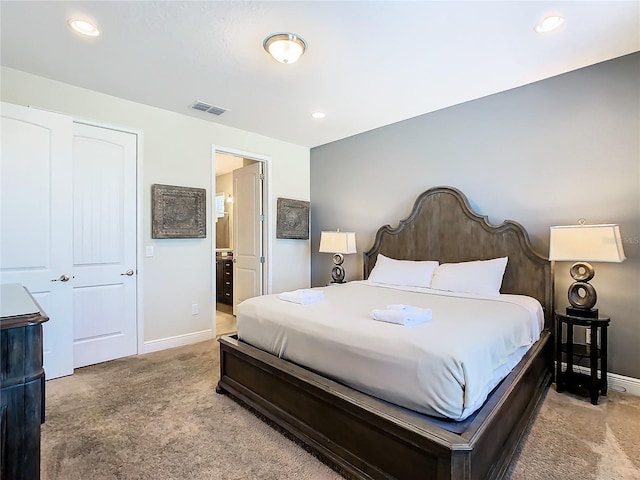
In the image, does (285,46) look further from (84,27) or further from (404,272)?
(404,272)

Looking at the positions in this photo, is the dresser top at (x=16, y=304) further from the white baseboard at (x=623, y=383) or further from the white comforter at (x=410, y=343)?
the white baseboard at (x=623, y=383)

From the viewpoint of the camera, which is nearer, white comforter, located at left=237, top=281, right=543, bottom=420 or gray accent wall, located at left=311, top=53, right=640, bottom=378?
white comforter, located at left=237, top=281, right=543, bottom=420

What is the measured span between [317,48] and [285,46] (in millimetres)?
268

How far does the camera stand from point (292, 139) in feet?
15.6

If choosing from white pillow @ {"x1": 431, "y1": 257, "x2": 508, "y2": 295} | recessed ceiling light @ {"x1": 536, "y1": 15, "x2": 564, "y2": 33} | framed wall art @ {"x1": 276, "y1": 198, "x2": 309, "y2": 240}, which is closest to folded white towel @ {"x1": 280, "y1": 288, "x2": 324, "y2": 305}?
white pillow @ {"x1": 431, "y1": 257, "x2": 508, "y2": 295}

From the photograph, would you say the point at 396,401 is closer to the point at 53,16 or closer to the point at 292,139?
the point at 53,16

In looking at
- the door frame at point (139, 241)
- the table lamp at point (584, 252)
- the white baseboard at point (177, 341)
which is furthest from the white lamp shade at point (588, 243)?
the door frame at point (139, 241)

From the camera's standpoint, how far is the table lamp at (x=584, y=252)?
2367mm

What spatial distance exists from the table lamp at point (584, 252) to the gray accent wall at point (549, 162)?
23cm

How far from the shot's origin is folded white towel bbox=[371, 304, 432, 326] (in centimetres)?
184

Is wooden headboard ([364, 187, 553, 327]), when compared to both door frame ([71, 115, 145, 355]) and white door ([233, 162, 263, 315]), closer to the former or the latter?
white door ([233, 162, 263, 315])

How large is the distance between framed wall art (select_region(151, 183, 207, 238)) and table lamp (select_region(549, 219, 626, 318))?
11.4 feet

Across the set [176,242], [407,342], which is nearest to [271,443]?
[407,342]

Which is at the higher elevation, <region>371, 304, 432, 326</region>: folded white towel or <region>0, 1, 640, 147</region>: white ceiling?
<region>0, 1, 640, 147</region>: white ceiling
